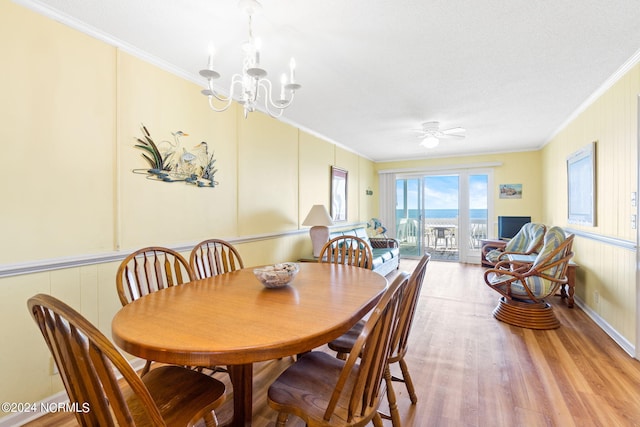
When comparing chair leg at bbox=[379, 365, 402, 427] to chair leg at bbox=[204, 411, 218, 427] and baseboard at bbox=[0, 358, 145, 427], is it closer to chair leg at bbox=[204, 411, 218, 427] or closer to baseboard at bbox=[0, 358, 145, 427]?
chair leg at bbox=[204, 411, 218, 427]

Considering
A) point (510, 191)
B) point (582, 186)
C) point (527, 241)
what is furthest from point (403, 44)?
point (510, 191)

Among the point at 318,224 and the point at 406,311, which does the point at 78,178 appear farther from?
the point at 318,224

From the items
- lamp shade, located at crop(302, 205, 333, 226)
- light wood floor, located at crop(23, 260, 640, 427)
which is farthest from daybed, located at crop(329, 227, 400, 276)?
light wood floor, located at crop(23, 260, 640, 427)

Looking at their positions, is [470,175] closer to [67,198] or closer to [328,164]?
[328,164]

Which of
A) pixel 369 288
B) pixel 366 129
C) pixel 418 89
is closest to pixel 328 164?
pixel 366 129

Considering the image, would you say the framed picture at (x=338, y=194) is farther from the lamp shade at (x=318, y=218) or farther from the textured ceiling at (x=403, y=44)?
the textured ceiling at (x=403, y=44)

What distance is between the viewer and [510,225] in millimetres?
5477

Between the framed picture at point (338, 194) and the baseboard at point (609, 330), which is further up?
the framed picture at point (338, 194)

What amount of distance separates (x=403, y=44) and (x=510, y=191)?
4.99 m

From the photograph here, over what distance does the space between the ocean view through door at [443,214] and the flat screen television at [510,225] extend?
0.54 metres

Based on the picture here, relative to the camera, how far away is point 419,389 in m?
1.94

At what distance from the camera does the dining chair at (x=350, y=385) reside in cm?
96

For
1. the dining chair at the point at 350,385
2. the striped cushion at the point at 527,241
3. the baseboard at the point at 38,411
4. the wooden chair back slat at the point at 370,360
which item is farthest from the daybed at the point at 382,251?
the baseboard at the point at 38,411

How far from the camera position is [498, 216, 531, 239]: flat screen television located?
17.8ft
